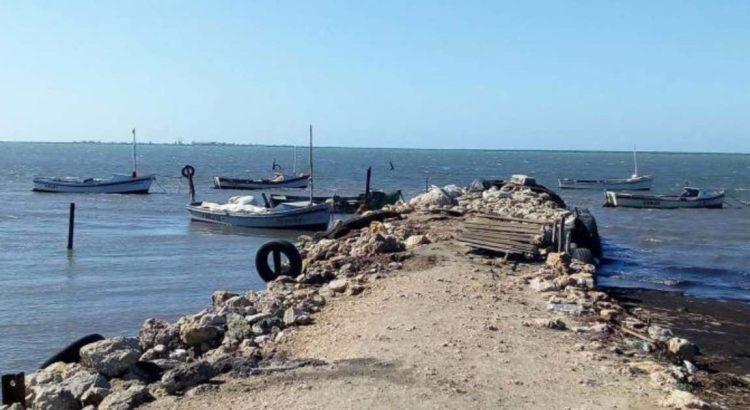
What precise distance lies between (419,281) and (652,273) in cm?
944

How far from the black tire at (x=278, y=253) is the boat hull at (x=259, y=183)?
43.7 m

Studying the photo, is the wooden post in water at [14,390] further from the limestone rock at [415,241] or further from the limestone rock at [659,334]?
the limestone rock at [415,241]

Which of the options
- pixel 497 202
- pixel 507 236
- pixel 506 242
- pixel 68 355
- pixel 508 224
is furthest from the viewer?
pixel 497 202

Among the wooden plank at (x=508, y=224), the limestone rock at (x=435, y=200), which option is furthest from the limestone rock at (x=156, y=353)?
the limestone rock at (x=435, y=200)

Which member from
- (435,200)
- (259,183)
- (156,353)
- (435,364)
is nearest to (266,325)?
(156,353)

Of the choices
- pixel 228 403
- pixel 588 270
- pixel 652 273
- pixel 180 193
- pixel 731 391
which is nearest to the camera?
pixel 228 403

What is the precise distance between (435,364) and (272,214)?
934 inches

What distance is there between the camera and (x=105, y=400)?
793 cm

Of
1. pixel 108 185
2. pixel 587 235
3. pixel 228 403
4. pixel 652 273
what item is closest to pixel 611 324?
pixel 228 403

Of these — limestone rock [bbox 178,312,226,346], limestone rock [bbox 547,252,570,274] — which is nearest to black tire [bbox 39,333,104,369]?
limestone rock [bbox 178,312,226,346]

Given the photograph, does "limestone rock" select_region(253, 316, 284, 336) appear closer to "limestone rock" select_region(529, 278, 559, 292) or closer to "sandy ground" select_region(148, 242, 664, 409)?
"sandy ground" select_region(148, 242, 664, 409)

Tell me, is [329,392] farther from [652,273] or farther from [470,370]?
[652,273]

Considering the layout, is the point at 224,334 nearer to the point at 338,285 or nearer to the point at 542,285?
the point at 338,285

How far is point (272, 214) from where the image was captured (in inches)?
1268
